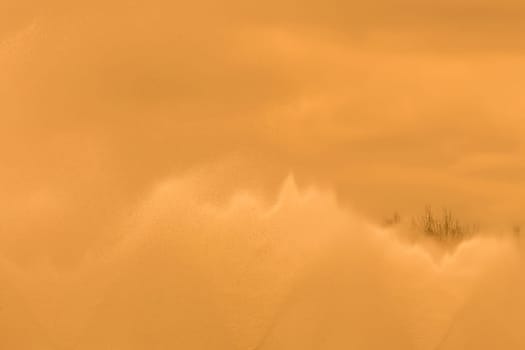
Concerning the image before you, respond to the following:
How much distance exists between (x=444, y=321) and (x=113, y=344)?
8432 mm

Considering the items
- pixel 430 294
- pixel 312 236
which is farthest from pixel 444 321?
pixel 312 236

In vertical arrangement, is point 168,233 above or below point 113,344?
above

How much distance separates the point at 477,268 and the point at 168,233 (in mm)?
8206

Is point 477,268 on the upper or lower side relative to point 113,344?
upper

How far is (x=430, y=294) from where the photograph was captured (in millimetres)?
47125

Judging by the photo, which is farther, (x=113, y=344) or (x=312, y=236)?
(x=312, y=236)

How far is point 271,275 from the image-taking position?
154 feet

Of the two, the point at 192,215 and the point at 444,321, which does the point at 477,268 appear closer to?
the point at 444,321

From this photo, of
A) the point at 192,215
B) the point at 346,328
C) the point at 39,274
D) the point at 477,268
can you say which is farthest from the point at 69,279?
the point at 477,268

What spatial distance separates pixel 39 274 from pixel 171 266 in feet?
11.2

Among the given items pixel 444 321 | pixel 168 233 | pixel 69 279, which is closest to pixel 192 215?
pixel 168 233

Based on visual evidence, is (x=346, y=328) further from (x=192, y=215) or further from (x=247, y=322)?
(x=192, y=215)

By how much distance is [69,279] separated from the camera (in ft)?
154

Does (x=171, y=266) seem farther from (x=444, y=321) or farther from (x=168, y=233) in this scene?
(x=444, y=321)
